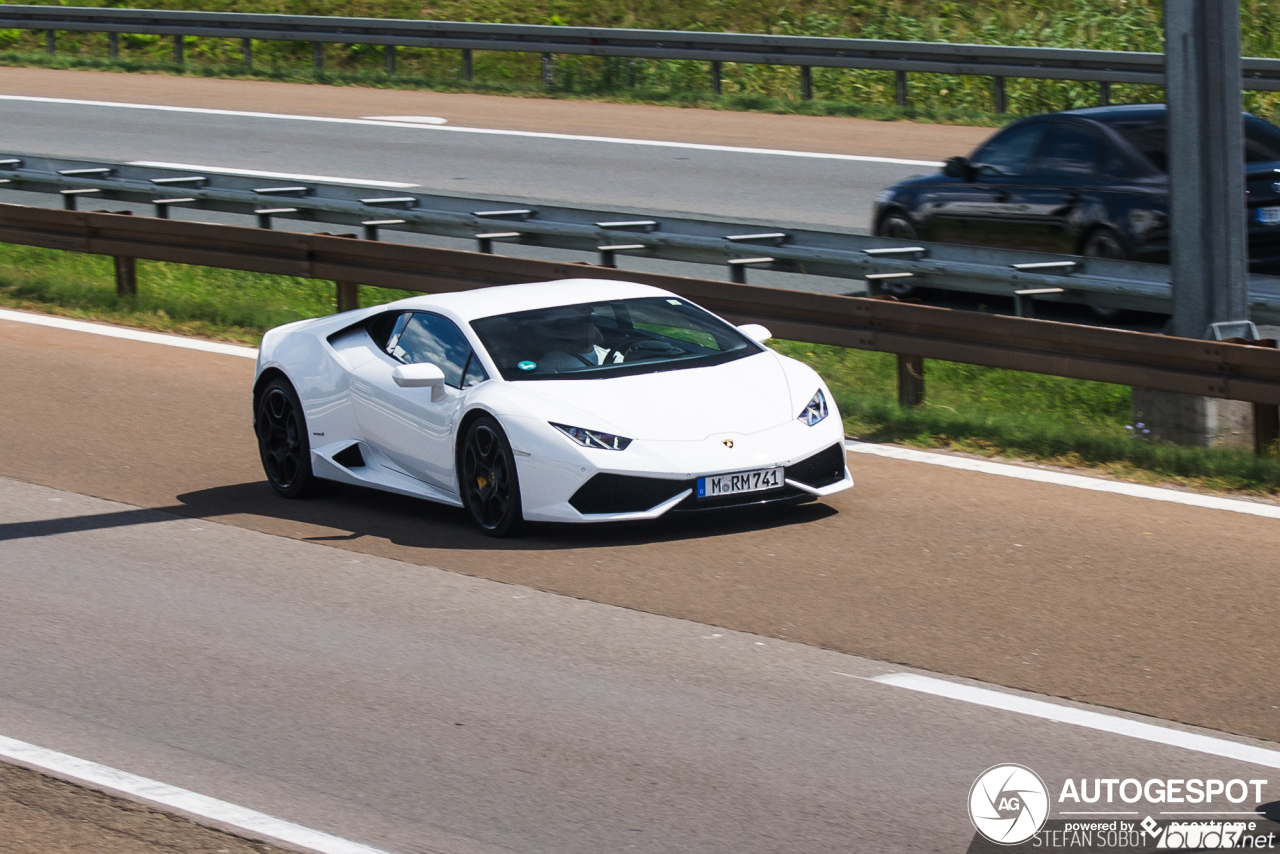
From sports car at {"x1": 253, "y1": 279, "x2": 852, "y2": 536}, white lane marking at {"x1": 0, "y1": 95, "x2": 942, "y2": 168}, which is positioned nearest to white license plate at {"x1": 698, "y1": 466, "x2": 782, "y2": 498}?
sports car at {"x1": 253, "y1": 279, "x2": 852, "y2": 536}

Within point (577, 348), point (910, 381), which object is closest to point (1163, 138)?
point (910, 381)

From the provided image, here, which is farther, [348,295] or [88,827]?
[348,295]

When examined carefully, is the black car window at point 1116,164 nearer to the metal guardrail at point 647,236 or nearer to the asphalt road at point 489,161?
the metal guardrail at point 647,236

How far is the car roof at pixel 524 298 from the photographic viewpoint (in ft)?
31.4

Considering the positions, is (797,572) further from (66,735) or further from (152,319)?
(152,319)

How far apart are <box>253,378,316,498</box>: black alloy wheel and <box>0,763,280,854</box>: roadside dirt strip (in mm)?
4336

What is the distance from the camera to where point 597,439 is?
27.8 ft

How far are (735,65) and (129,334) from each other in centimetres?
1492

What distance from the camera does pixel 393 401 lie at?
9555 mm

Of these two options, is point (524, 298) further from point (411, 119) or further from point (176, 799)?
point (411, 119)

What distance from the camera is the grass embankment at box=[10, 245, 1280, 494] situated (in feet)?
33.0

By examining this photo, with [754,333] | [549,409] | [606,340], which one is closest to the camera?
[549,409]

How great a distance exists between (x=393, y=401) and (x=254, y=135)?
53.4ft

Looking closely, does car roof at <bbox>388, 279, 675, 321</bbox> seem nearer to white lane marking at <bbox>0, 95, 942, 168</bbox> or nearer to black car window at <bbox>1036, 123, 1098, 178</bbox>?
black car window at <bbox>1036, 123, 1098, 178</bbox>
